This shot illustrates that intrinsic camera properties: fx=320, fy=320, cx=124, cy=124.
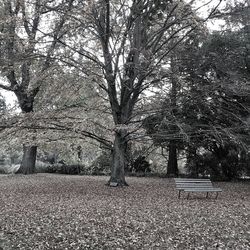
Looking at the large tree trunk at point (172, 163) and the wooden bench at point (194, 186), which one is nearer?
the wooden bench at point (194, 186)

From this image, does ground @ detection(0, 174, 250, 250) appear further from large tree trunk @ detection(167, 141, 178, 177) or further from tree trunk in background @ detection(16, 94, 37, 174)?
large tree trunk @ detection(167, 141, 178, 177)

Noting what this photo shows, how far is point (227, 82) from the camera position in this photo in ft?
40.8

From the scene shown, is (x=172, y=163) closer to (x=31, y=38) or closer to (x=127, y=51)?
(x=127, y=51)

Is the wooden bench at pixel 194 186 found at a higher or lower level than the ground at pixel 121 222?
higher

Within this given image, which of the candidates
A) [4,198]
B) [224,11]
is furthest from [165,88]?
[4,198]

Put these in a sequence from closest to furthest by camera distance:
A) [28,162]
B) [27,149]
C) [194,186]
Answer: [194,186] < [28,162] < [27,149]

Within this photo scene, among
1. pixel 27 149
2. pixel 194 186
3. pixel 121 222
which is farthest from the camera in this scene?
pixel 27 149

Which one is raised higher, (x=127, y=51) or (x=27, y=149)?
(x=127, y=51)

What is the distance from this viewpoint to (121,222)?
7152 mm

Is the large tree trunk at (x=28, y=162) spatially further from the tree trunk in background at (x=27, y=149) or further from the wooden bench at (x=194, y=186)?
the wooden bench at (x=194, y=186)

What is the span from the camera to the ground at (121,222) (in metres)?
5.79

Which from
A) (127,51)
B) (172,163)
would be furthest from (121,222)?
(172,163)

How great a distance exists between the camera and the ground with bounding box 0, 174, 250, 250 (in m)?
5.79

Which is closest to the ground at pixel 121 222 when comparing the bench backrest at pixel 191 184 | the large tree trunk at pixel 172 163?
the bench backrest at pixel 191 184
